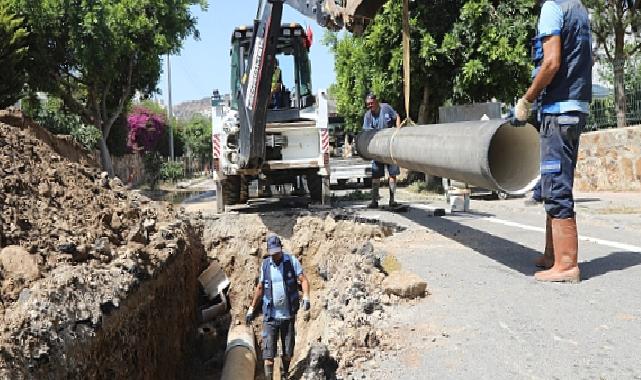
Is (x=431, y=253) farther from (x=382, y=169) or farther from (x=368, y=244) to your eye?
(x=382, y=169)

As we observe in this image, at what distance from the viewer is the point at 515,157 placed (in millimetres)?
5480

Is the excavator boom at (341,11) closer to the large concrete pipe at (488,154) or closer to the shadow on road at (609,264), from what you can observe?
the large concrete pipe at (488,154)

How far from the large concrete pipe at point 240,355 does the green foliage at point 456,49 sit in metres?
9.64

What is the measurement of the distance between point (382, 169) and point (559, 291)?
6.14m

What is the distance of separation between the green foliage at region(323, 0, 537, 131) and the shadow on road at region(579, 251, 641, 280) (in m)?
11.1

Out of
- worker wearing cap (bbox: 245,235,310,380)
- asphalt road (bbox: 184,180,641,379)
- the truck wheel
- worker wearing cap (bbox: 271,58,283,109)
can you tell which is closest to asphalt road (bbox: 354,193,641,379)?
asphalt road (bbox: 184,180,641,379)

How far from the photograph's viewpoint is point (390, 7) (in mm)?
17094

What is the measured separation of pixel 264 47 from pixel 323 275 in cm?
309

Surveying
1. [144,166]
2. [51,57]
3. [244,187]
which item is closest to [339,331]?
[244,187]

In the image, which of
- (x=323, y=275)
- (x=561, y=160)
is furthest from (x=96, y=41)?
(x=561, y=160)

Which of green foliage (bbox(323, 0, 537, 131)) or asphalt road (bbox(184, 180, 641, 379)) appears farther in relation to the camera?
green foliage (bbox(323, 0, 537, 131))

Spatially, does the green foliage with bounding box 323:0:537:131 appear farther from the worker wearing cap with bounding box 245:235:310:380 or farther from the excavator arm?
the worker wearing cap with bounding box 245:235:310:380

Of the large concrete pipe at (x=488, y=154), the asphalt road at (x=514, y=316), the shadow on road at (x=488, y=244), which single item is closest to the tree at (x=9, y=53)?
the shadow on road at (x=488, y=244)

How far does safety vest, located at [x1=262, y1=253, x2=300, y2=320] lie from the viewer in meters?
6.75
